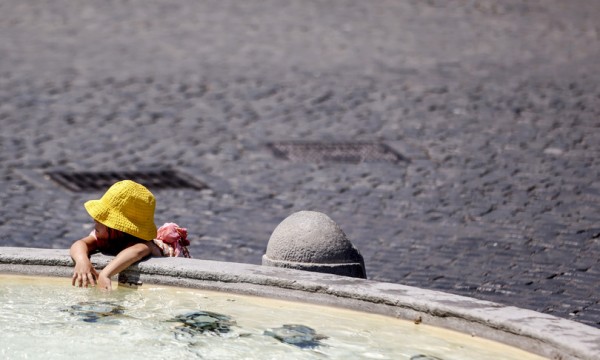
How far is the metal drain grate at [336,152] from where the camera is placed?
10789mm

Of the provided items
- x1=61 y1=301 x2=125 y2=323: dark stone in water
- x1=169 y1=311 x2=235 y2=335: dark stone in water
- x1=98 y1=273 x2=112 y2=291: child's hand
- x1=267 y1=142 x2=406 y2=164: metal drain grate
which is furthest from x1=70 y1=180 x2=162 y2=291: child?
x1=267 y1=142 x2=406 y2=164: metal drain grate

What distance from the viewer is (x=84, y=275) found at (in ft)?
19.3

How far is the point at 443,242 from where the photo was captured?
8383mm

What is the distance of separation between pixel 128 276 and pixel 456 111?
7123 millimetres

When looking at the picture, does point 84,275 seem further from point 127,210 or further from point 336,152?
point 336,152

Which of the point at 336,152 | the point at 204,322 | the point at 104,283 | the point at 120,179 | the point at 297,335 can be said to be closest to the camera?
the point at 297,335

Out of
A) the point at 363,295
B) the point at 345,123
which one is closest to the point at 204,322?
the point at 363,295

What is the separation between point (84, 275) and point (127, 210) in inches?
17.4

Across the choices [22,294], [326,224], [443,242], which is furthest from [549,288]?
Result: [22,294]

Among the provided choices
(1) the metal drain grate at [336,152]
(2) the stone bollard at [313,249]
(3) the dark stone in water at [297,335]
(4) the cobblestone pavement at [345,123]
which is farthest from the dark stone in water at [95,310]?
(1) the metal drain grate at [336,152]

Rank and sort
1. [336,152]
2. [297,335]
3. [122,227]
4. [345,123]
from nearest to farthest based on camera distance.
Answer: [297,335] < [122,227] < [336,152] < [345,123]

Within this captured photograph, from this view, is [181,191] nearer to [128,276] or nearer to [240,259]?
[240,259]

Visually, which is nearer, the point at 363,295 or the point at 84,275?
the point at 363,295

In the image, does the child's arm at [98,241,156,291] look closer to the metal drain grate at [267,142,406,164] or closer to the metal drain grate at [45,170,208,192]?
the metal drain grate at [45,170,208,192]
